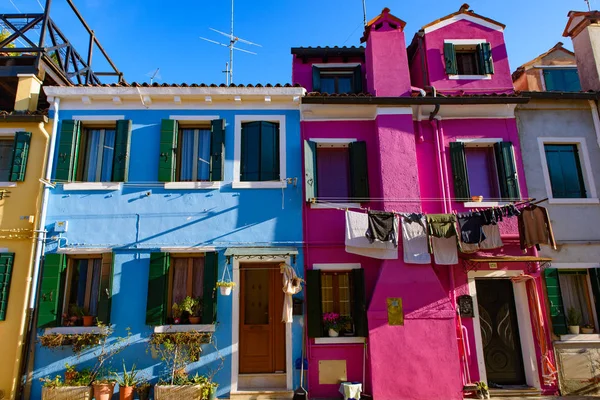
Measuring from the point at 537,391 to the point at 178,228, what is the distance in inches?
332

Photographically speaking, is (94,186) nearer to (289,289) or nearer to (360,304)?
(289,289)

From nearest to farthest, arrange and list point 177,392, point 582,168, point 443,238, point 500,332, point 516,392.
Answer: point 177,392 → point 516,392 → point 443,238 → point 500,332 → point 582,168

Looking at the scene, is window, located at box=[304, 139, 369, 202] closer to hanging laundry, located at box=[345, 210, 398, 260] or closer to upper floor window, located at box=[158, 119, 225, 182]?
hanging laundry, located at box=[345, 210, 398, 260]

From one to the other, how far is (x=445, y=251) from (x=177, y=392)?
20.1 ft

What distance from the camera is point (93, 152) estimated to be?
33.8ft

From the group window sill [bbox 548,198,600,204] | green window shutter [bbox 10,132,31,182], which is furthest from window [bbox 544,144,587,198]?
green window shutter [bbox 10,132,31,182]

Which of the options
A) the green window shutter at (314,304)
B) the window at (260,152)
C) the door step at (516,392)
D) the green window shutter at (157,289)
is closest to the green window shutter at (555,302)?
the door step at (516,392)

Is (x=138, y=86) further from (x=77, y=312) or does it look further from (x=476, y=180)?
(x=476, y=180)

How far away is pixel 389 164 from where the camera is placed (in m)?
9.87

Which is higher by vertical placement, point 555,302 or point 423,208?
point 423,208

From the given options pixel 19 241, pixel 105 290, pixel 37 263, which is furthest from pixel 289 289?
pixel 19 241

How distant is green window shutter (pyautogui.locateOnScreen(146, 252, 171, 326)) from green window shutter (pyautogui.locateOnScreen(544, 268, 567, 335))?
327 inches

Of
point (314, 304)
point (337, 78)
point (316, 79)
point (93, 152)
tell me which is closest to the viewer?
point (314, 304)

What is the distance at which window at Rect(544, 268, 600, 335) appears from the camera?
932 cm
